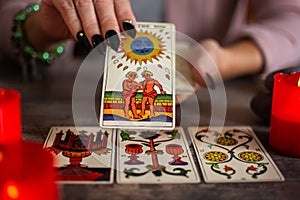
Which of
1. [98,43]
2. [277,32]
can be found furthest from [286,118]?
[277,32]

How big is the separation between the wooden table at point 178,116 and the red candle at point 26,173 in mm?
75

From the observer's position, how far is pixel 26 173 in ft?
1.39

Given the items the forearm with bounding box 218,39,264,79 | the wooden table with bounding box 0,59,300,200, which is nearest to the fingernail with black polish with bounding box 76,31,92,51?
the wooden table with bounding box 0,59,300,200

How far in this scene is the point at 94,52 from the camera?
2.47 ft

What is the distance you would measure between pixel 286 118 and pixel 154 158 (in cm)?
19

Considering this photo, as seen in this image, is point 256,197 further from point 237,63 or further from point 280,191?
point 237,63

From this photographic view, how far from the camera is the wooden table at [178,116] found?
1.71 ft

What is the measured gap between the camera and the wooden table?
521mm

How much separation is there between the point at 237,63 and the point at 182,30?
0.89 feet

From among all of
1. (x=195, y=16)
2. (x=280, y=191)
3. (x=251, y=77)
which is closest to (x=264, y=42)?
(x=251, y=77)

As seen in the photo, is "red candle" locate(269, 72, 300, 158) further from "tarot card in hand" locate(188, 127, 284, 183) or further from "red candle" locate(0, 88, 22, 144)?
"red candle" locate(0, 88, 22, 144)

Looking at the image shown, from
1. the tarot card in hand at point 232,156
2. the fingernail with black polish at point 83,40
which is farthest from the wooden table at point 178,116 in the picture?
the fingernail with black polish at point 83,40

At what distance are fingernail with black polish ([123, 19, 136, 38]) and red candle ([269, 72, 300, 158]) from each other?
0.79ft

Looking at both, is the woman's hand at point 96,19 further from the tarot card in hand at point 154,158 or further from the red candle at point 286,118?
the red candle at point 286,118
